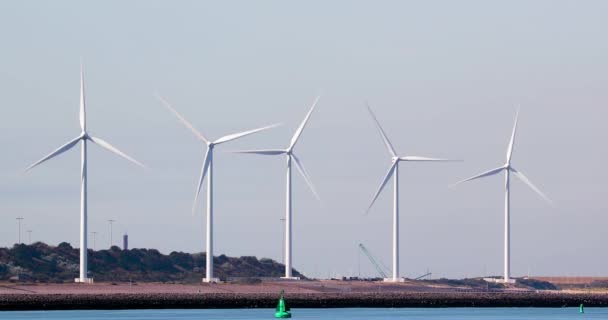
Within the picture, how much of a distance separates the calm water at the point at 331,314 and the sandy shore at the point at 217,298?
3970 millimetres

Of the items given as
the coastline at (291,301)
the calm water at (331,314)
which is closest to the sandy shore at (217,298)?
the coastline at (291,301)

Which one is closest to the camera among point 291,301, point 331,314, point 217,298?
point 331,314

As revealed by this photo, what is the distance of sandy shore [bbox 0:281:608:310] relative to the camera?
16562 cm

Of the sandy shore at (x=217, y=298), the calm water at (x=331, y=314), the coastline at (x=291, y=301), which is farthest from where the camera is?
the sandy shore at (x=217, y=298)

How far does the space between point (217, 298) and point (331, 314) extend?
70.6ft

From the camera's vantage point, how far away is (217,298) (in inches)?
6777

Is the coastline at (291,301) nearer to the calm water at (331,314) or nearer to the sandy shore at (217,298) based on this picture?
the sandy shore at (217,298)

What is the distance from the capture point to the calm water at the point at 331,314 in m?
146

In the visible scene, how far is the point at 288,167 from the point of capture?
19150 centimetres

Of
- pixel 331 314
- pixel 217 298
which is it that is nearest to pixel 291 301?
pixel 217 298

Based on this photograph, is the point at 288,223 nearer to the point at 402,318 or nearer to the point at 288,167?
the point at 288,167

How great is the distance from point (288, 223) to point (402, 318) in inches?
1762

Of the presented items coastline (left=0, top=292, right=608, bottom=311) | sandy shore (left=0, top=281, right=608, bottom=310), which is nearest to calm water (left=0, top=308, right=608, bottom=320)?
coastline (left=0, top=292, right=608, bottom=311)

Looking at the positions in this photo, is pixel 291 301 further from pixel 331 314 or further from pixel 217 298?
pixel 331 314
